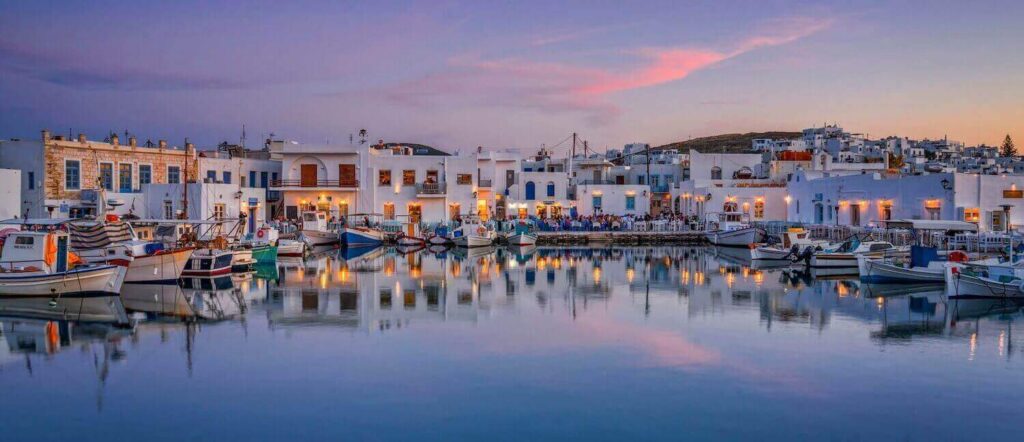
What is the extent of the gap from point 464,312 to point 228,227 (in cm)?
2405

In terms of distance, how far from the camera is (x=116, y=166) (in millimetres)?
40750

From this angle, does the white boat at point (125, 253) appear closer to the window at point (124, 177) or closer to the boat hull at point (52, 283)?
the boat hull at point (52, 283)

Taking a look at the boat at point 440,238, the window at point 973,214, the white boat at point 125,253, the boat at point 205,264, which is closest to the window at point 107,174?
the white boat at point 125,253

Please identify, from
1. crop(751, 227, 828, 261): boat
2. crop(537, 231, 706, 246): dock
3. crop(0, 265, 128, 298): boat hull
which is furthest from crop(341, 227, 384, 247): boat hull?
crop(0, 265, 128, 298): boat hull

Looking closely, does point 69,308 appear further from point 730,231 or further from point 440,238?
point 730,231

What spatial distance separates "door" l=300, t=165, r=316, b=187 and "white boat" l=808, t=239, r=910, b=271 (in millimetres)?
28881

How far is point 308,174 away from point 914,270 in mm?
33556

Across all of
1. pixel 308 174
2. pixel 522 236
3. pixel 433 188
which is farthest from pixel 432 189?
pixel 308 174

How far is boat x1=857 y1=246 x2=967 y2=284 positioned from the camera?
2544 cm

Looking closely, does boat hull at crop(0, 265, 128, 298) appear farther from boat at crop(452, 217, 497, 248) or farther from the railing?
the railing

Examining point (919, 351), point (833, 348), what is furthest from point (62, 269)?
point (919, 351)

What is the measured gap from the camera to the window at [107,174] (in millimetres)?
40153

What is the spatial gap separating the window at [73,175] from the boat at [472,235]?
1817cm

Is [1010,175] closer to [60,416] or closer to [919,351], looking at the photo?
[919,351]
